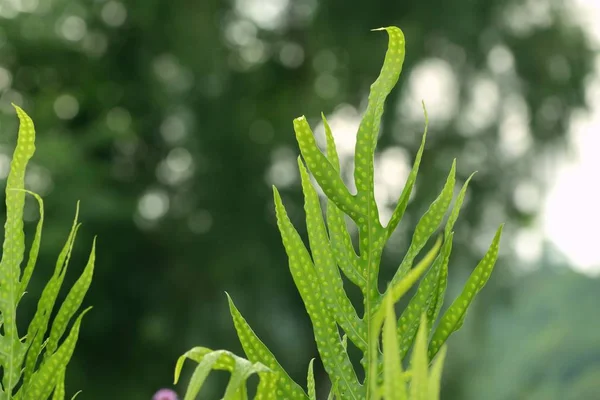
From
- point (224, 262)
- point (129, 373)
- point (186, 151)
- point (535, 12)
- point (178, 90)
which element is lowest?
point (129, 373)

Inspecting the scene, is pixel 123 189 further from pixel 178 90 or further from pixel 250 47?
pixel 250 47

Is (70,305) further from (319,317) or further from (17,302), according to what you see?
(319,317)

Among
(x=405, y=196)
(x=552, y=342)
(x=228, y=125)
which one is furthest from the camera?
(x=552, y=342)

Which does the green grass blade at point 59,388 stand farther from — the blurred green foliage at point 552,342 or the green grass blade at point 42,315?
the blurred green foliage at point 552,342

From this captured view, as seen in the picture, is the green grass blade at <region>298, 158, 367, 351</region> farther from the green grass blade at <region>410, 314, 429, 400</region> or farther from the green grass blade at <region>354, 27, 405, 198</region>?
the green grass blade at <region>410, 314, 429, 400</region>


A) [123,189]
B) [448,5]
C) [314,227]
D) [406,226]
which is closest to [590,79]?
[448,5]

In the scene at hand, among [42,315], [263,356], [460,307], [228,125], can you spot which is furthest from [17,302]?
[228,125]

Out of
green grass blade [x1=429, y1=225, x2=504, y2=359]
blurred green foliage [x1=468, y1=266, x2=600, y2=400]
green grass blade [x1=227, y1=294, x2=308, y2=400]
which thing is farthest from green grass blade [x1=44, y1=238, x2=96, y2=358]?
blurred green foliage [x1=468, y1=266, x2=600, y2=400]

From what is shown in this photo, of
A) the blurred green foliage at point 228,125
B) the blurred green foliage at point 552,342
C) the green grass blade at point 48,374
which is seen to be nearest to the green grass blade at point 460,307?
the green grass blade at point 48,374
